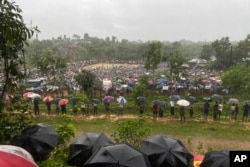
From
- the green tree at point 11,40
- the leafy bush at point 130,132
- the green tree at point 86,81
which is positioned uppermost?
the green tree at point 11,40

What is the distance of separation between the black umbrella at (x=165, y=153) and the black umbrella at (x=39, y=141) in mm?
2224

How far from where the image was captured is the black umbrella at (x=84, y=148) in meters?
7.98

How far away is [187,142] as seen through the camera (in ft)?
50.0

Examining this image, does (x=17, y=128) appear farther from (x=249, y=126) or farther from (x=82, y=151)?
(x=249, y=126)

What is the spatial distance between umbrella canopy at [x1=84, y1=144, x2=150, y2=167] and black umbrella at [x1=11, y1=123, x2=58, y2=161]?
176cm

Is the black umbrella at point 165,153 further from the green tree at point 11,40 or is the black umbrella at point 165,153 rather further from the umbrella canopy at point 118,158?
the green tree at point 11,40

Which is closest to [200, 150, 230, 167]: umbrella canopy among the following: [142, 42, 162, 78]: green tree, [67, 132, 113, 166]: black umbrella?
[67, 132, 113, 166]: black umbrella

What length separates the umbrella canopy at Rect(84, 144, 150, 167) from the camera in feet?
20.5

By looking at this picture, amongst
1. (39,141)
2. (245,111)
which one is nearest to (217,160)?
(39,141)

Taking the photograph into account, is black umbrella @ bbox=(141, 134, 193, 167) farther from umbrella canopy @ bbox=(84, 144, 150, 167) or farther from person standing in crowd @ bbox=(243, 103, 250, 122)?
person standing in crowd @ bbox=(243, 103, 250, 122)

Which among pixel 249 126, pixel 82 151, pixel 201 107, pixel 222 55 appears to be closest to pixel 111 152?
pixel 82 151

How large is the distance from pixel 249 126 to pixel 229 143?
3376 mm

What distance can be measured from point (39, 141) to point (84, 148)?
3.60ft

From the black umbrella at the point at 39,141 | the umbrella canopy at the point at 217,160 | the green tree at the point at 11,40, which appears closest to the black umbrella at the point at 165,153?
the umbrella canopy at the point at 217,160
